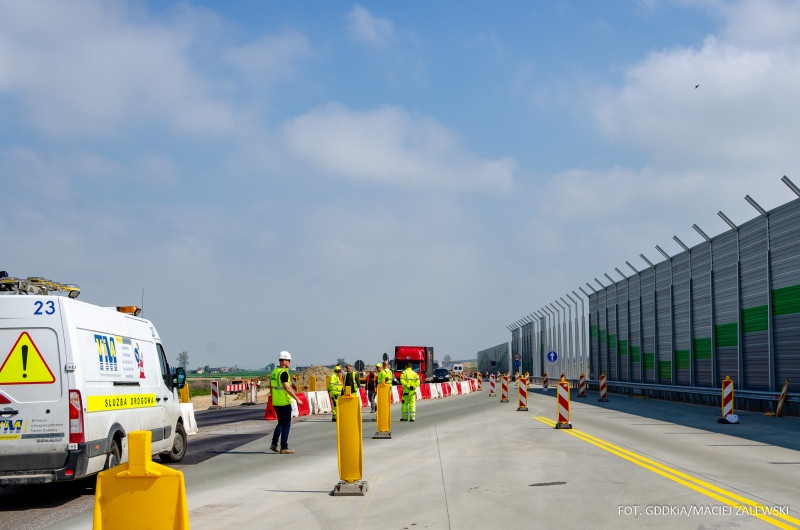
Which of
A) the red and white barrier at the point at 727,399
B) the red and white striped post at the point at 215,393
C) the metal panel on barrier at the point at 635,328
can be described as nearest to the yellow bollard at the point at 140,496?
the red and white barrier at the point at 727,399

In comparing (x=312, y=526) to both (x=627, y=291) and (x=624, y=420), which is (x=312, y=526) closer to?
(x=624, y=420)

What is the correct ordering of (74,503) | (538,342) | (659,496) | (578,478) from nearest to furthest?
(659,496) → (74,503) → (578,478) → (538,342)

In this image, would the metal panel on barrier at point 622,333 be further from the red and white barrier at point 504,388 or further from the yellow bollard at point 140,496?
the yellow bollard at point 140,496

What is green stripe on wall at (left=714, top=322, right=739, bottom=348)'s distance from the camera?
30941mm

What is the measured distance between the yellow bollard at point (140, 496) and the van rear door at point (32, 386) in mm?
5016

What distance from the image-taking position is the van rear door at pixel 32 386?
10.2 metres

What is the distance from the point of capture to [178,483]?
564cm

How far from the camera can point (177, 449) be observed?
15.1 meters

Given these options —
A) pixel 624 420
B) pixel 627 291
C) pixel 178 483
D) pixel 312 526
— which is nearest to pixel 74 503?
pixel 312 526

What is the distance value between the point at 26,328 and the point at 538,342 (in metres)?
70.0

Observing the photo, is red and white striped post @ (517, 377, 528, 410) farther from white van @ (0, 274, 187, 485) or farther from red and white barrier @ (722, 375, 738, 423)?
white van @ (0, 274, 187, 485)

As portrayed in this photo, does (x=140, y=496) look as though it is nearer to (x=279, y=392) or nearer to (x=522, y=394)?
(x=279, y=392)

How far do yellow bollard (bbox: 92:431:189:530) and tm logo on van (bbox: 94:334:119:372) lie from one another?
596 cm

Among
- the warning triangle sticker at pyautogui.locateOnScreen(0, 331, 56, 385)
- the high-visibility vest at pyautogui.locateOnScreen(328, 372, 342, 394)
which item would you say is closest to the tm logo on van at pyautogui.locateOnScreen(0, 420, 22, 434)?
the warning triangle sticker at pyautogui.locateOnScreen(0, 331, 56, 385)
